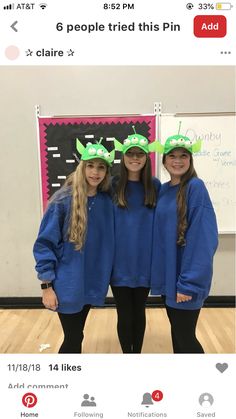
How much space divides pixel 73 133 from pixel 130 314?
44.9 inches

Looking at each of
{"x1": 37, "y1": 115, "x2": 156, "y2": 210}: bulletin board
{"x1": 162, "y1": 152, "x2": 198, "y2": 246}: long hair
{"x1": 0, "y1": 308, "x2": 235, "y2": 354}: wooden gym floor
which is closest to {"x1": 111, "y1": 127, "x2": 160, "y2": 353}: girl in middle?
{"x1": 162, "y1": 152, "x2": 198, "y2": 246}: long hair

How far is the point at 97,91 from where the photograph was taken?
6.28ft

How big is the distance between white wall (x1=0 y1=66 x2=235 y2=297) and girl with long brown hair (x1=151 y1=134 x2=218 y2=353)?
98 centimetres

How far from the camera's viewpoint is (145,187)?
1.13 meters

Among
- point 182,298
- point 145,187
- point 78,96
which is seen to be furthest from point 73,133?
point 182,298

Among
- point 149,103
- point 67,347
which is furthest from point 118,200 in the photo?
point 149,103

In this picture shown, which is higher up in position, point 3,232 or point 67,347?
point 3,232

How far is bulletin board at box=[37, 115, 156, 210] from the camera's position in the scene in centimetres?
194
